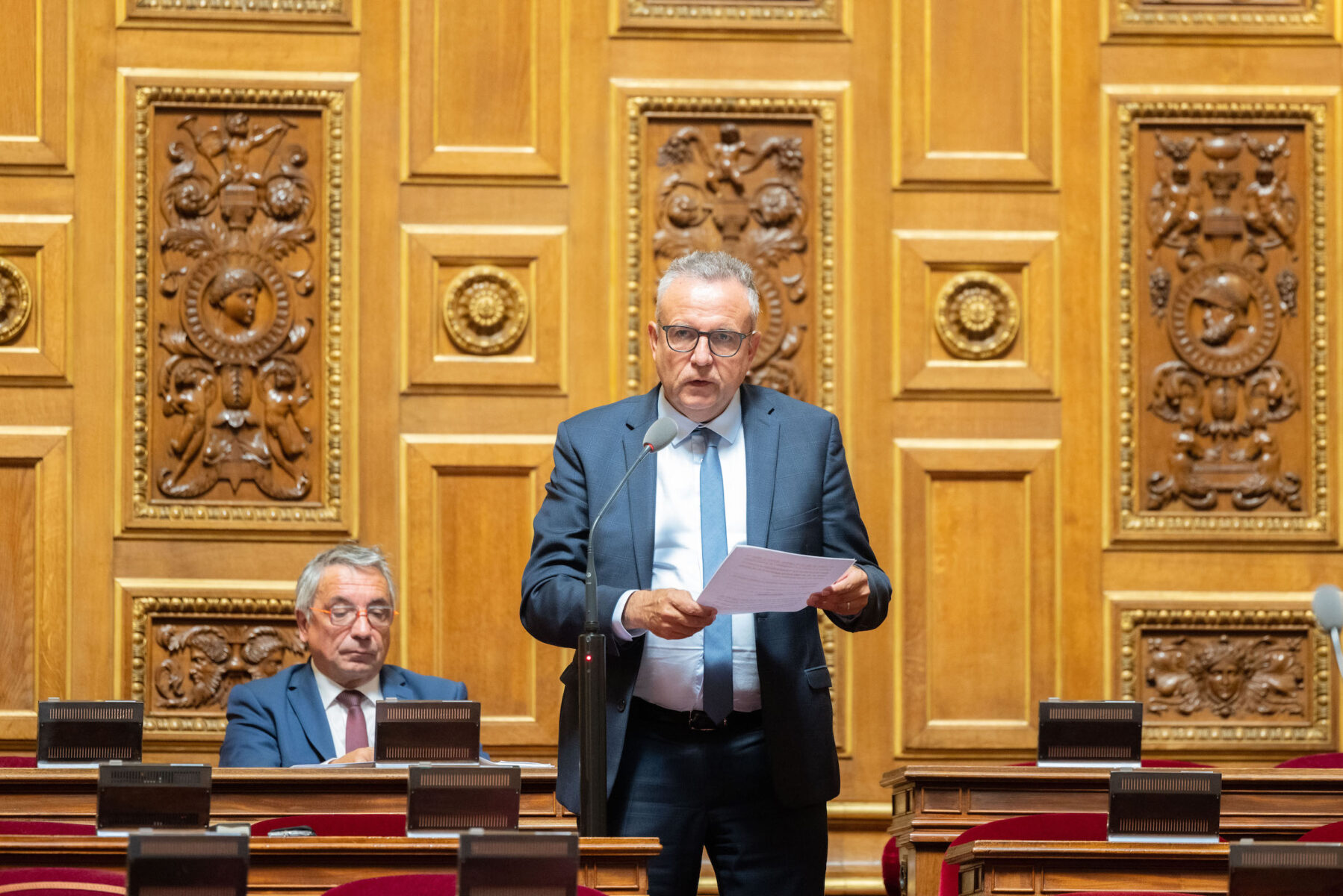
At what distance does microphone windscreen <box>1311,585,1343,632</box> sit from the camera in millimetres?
3633

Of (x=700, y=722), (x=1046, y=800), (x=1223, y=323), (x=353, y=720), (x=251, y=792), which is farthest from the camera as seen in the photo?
(x=1223, y=323)

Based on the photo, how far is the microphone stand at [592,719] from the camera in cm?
266

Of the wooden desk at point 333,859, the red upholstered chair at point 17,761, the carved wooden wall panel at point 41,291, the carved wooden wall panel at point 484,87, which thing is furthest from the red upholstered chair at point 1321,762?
the carved wooden wall panel at point 41,291

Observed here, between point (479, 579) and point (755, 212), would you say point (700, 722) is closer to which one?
point (479, 579)

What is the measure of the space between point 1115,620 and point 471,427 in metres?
2.06

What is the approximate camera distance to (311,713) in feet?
13.6

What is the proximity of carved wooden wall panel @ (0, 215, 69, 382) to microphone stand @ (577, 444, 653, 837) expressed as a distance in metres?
3.07

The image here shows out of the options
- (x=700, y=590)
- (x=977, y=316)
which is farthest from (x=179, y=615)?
(x=700, y=590)

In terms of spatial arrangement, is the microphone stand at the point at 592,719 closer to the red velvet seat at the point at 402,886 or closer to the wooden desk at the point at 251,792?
the red velvet seat at the point at 402,886

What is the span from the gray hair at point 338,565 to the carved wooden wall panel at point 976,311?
5.72 ft

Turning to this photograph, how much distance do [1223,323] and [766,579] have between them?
10.5 ft

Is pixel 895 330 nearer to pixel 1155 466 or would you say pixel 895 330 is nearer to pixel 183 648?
pixel 1155 466

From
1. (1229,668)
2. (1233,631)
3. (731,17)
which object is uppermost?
(731,17)

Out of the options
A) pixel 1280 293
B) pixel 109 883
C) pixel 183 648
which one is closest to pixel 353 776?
pixel 109 883
